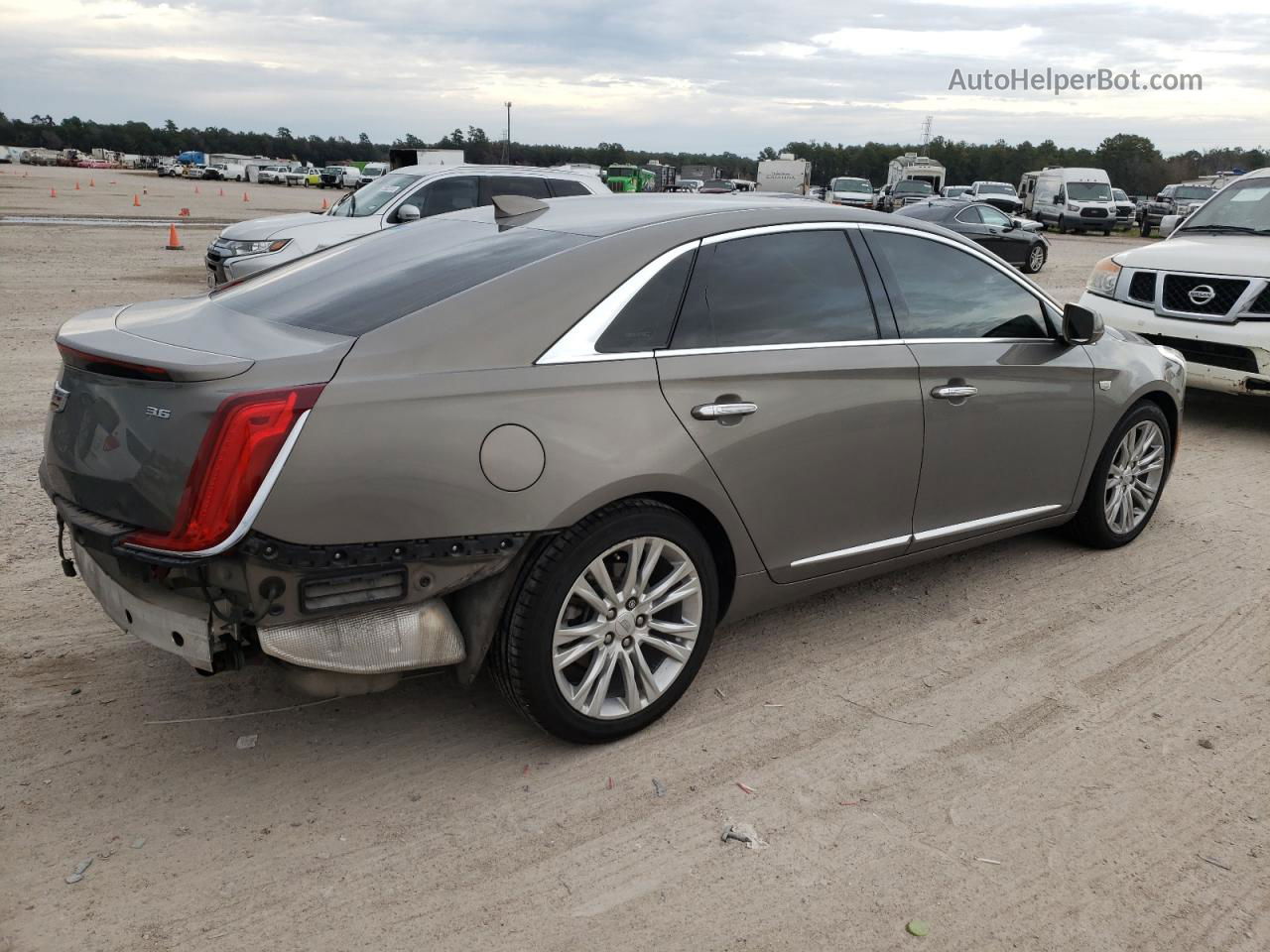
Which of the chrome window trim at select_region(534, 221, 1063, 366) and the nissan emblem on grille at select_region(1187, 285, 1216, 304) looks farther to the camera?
the nissan emblem on grille at select_region(1187, 285, 1216, 304)

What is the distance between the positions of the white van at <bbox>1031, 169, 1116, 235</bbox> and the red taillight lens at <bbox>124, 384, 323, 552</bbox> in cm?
3862

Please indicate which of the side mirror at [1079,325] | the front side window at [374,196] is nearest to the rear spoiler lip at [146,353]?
the side mirror at [1079,325]

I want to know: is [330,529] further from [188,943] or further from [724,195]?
[724,195]

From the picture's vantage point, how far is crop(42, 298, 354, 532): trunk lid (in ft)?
8.91

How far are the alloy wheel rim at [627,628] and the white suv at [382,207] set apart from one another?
370 inches

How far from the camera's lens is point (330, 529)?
2725 mm

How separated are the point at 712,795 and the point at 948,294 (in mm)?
2257

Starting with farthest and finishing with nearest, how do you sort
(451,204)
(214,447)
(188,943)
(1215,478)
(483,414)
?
1. (451,204)
2. (1215,478)
3. (483,414)
4. (214,447)
5. (188,943)

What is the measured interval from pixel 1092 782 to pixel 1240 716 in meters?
0.82

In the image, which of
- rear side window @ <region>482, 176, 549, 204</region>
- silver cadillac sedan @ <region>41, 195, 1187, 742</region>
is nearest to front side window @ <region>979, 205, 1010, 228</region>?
rear side window @ <region>482, 176, 549, 204</region>

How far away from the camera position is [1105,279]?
841 cm

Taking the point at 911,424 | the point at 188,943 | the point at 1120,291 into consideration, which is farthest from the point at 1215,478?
the point at 188,943

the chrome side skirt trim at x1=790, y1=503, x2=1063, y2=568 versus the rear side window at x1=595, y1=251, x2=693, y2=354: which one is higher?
the rear side window at x1=595, y1=251, x2=693, y2=354

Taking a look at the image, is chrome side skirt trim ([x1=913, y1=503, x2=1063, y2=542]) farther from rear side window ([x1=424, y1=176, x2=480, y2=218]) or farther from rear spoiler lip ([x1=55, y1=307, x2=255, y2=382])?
rear side window ([x1=424, y1=176, x2=480, y2=218])
